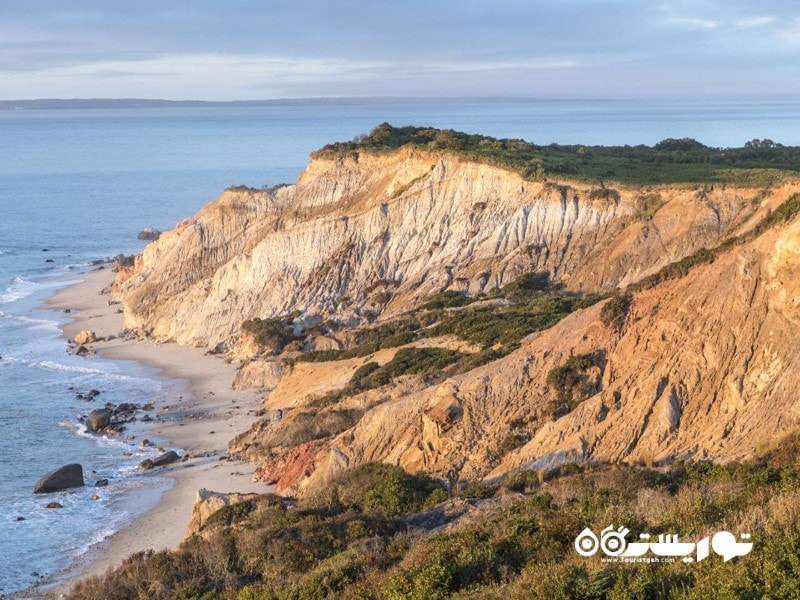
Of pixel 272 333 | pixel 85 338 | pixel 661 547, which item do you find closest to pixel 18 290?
pixel 85 338

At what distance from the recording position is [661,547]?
13320 millimetres

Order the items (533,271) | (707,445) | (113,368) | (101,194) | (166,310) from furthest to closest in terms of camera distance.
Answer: (101,194), (166,310), (113,368), (533,271), (707,445)

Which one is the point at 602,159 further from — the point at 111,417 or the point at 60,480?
the point at 60,480

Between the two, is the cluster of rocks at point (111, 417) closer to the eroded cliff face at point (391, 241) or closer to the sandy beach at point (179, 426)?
the sandy beach at point (179, 426)

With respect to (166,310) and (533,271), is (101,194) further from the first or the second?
(533,271)

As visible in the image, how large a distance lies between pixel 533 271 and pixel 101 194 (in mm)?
93910

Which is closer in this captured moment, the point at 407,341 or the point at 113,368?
the point at 407,341

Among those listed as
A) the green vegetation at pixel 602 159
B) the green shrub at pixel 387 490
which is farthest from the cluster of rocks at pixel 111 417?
the green vegetation at pixel 602 159

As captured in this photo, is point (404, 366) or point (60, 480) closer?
point (60, 480)

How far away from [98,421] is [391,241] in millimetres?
18022

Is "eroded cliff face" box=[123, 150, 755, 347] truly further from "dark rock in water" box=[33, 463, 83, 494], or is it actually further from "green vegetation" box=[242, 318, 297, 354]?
"dark rock in water" box=[33, 463, 83, 494]

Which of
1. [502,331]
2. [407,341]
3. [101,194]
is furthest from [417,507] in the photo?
[101,194]

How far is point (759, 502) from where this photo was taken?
15.4m

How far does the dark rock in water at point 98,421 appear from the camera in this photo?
1583 inches
